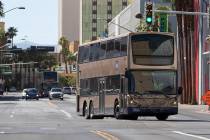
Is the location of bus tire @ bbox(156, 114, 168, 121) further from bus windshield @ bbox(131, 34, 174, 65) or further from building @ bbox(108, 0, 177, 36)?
building @ bbox(108, 0, 177, 36)

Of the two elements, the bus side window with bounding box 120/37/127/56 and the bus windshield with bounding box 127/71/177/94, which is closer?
the bus windshield with bounding box 127/71/177/94

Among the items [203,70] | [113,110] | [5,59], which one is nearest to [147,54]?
[113,110]

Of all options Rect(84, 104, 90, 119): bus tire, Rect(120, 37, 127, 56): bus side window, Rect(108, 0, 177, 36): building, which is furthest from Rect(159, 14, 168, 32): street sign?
Rect(120, 37, 127, 56): bus side window

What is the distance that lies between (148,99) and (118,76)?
1810 millimetres

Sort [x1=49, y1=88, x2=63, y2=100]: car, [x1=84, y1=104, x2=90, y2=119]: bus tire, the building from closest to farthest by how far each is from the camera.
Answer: [x1=84, y1=104, x2=90, y2=119]: bus tire → [x1=49, y1=88, x2=63, y2=100]: car → the building

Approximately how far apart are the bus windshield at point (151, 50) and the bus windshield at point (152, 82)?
0.52m

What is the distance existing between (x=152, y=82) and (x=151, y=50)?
1.47 metres

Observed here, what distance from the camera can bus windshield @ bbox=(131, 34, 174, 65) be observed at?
3353cm

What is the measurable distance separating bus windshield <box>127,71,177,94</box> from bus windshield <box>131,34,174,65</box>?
524 millimetres

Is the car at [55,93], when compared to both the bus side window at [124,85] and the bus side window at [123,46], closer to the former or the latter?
the bus side window at [123,46]

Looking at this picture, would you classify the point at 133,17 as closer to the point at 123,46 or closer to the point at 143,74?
the point at 123,46

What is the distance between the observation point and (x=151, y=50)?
33656 millimetres

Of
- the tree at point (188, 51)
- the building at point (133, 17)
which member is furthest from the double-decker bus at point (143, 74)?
the building at point (133, 17)

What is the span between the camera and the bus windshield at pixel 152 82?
3331 centimetres
